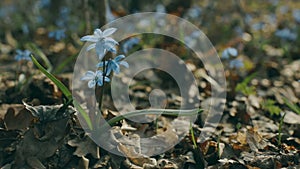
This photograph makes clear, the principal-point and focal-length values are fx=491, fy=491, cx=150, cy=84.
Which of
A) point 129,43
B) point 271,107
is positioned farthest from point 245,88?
point 129,43

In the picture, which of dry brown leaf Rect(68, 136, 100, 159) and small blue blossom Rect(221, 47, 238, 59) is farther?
small blue blossom Rect(221, 47, 238, 59)

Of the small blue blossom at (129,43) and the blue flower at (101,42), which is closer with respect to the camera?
the blue flower at (101,42)

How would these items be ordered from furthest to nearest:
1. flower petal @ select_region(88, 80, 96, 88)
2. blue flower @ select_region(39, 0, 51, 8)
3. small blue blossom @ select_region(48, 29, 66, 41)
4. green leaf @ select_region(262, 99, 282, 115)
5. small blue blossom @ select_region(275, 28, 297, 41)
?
blue flower @ select_region(39, 0, 51, 8) < small blue blossom @ select_region(275, 28, 297, 41) < small blue blossom @ select_region(48, 29, 66, 41) < green leaf @ select_region(262, 99, 282, 115) < flower petal @ select_region(88, 80, 96, 88)

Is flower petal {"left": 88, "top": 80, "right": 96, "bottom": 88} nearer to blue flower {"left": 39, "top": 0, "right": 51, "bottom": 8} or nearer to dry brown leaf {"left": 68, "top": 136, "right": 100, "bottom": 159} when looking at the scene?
dry brown leaf {"left": 68, "top": 136, "right": 100, "bottom": 159}

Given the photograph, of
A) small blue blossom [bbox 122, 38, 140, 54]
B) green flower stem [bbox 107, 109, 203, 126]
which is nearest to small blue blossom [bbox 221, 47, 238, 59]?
small blue blossom [bbox 122, 38, 140, 54]

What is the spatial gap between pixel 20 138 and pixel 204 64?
158 centimetres

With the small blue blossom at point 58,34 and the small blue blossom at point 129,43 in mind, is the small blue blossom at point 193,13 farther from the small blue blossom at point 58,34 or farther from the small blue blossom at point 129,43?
the small blue blossom at point 58,34

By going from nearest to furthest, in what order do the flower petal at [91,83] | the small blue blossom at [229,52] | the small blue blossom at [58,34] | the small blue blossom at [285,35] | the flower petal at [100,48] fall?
1. the flower petal at [100,48]
2. the flower petal at [91,83]
3. the small blue blossom at [229,52]
4. the small blue blossom at [58,34]
5. the small blue blossom at [285,35]

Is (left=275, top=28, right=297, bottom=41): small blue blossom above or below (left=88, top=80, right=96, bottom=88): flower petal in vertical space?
above

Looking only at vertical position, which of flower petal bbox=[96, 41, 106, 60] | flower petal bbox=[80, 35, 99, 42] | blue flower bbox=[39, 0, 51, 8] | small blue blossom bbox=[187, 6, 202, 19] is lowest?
flower petal bbox=[96, 41, 106, 60]

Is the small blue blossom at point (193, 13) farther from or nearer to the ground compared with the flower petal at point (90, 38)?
farther from the ground

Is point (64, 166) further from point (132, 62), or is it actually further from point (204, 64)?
point (204, 64)

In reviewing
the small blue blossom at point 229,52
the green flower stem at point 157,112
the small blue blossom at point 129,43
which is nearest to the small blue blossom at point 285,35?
the small blue blossom at point 229,52

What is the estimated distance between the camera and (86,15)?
3.30m
